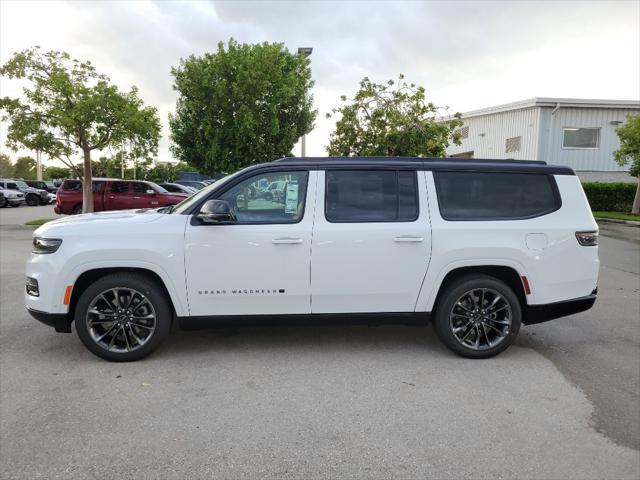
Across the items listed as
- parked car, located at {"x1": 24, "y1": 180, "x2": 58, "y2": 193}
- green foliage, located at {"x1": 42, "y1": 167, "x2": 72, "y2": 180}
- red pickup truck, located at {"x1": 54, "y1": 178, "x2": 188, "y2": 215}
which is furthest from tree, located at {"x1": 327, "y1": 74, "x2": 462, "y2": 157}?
green foliage, located at {"x1": 42, "y1": 167, "x2": 72, "y2": 180}

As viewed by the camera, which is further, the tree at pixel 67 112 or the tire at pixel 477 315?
the tree at pixel 67 112

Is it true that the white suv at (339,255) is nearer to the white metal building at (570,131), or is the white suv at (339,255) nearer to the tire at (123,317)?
the tire at (123,317)

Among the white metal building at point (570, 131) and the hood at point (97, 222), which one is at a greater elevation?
the white metal building at point (570, 131)

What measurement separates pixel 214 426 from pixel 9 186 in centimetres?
3816

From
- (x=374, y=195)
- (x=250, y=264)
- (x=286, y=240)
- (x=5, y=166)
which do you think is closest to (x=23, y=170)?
(x=5, y=166)

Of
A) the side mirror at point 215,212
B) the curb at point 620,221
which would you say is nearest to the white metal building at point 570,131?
the curb at point 620,221

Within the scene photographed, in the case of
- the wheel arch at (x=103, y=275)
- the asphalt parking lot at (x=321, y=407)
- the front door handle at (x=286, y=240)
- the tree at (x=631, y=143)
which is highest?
the tree at (x=631, y=143)

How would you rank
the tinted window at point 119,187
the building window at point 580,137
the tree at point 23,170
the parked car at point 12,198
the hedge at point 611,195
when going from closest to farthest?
1. the tinted window at point 119,187
2. the hedge at point 611,195
3. the building window at point 580,137
4. the parked car at point 12,198
5. the tree at point 23,170

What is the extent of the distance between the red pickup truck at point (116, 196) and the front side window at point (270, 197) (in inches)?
659

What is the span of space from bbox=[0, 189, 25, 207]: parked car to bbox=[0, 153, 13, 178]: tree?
67422mm

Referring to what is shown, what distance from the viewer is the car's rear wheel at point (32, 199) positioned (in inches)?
1414

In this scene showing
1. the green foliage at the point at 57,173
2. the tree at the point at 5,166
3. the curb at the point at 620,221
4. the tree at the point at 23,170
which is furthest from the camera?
the tree at the point at 5,166

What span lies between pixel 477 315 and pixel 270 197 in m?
2.17

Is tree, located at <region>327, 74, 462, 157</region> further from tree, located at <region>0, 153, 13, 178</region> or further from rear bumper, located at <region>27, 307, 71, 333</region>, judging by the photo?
tree, located at <region>0, 153, 13, 178</region>
